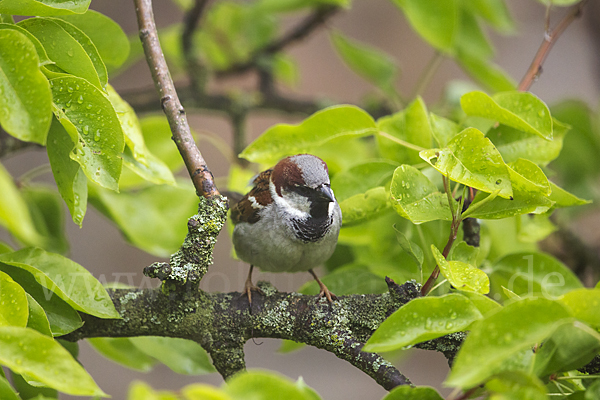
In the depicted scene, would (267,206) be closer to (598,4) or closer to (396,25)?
(598,4)

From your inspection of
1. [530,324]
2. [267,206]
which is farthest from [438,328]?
[267,206]

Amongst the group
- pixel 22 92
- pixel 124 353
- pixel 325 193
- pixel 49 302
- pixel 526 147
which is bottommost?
pixel 124 353

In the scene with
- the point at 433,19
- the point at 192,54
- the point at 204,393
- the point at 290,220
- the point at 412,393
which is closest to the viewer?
the point at 204,393

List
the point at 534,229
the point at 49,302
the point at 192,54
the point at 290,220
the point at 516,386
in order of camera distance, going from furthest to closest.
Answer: the point at 192,54 < the point at 290,220 < the point at 534,229 < the point at 49,302 < the point at 516,386

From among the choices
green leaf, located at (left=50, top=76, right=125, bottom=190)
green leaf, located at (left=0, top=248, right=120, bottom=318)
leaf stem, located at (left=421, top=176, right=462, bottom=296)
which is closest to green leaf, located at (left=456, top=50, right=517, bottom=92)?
leaf stem, located at (left=421, top=176, right=462, bottom=296)

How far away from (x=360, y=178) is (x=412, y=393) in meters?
0.65

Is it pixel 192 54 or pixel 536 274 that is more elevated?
pixel 192 54

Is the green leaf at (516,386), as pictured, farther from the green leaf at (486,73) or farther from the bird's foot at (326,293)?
the green leaf at (486,73)

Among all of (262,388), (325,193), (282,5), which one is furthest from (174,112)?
(282,5)

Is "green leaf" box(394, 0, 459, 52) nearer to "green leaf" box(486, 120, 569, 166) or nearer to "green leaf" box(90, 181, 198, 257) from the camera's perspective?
"green leaf" box(486, 120, 569, 166)

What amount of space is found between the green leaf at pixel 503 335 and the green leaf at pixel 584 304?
0.15 feet

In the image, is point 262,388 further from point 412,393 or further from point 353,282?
point 353,282

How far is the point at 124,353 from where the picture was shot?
56.6 inches

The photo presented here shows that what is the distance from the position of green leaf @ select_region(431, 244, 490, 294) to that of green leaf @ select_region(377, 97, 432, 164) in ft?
1.30
